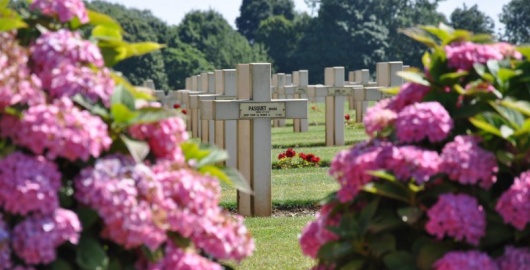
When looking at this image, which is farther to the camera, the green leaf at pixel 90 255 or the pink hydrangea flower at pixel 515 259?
the pink hydrangea flower at pixel 515 259

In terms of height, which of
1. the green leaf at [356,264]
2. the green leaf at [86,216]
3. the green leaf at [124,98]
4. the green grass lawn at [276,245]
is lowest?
the green grass lawn at [276,245]

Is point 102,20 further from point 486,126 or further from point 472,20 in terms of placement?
point 472,20

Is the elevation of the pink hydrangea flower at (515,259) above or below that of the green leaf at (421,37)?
below

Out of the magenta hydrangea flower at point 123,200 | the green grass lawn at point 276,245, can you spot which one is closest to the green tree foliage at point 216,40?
the green grass lawn at point 276,245

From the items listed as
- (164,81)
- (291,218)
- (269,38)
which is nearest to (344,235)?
(291,218)

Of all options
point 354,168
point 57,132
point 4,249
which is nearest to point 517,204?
point 354,168

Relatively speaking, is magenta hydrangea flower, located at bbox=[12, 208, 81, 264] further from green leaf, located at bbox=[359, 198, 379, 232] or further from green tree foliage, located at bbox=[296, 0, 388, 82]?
green tree foliage, located at bbox=[296, 0, 388, 82]

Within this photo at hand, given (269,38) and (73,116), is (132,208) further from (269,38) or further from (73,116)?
(269,38)

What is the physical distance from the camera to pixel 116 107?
10.9ft

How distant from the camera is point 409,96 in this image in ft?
13.2

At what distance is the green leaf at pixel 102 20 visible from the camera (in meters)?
3.69

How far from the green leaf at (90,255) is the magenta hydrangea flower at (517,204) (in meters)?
1.27

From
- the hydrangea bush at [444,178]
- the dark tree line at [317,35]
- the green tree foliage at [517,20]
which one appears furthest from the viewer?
the green tree foliage at [517,20]

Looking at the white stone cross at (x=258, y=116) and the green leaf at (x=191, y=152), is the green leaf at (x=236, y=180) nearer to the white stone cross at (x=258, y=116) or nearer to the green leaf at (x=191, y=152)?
the green leaf at (x=191, y=152)
